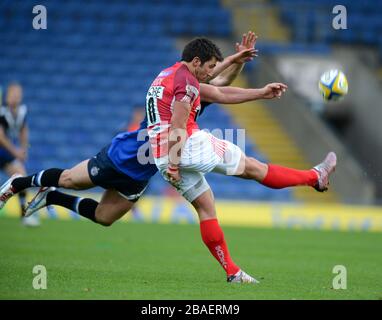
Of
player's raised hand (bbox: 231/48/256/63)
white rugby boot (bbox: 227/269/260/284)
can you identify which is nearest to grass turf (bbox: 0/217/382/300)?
white rugby boot (bbox: 227/269/260/284)

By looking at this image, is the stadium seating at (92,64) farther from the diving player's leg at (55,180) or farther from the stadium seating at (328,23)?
the diving player's leg at (55,180)

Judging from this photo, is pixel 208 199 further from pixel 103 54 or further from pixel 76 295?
pixel 103 54

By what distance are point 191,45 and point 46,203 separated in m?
2.34

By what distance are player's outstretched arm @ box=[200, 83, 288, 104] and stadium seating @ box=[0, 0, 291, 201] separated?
1038 centimetres

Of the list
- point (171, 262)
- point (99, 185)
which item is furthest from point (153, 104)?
point (171, 262)

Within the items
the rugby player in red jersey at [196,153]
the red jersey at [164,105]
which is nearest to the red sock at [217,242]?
the rugby player in red jersey at [196,153]

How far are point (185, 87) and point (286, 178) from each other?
1223 millimetres

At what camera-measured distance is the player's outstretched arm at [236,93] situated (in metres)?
7.35

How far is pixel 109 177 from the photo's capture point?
7418mm

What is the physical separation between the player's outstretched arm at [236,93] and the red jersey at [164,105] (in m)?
0.36

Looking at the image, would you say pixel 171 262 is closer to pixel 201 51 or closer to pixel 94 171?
pixel 94 171

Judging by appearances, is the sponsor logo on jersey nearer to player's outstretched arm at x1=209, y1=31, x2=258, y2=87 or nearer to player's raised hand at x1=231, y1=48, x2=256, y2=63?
player's outstretched arm at x1=209, y1=31, x2=258, y2=87

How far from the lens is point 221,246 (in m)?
7.08

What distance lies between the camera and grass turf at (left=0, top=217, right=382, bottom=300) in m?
6.40
